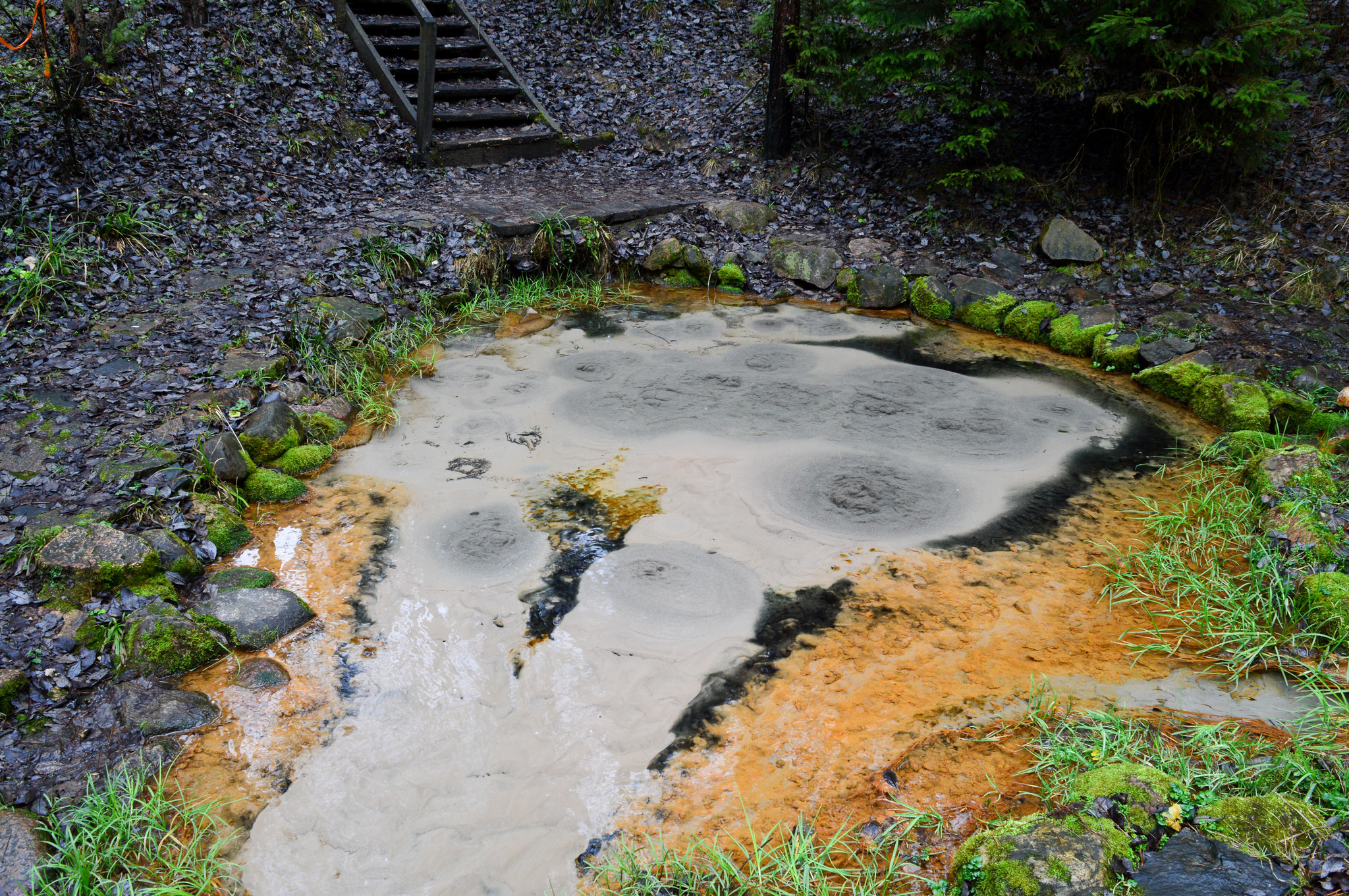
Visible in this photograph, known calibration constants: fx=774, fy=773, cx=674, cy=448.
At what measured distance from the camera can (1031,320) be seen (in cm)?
589

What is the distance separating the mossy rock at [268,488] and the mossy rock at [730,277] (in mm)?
3972

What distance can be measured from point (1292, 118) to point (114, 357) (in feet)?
28.7

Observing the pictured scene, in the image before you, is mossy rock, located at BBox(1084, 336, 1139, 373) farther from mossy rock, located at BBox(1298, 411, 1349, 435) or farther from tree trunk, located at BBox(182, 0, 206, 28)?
tree trunk, located at BBox(182, 0, 206, 28)

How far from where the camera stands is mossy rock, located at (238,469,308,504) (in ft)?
13.0

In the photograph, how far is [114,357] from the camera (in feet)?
14.4

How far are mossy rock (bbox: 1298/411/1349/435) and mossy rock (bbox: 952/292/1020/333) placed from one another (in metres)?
2.07

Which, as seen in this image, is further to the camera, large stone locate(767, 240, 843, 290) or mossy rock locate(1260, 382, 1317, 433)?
large stone locate(767, 240, 843, 290)

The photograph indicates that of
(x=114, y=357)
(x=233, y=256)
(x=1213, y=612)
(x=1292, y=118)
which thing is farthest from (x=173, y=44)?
(x=1292, y=118)

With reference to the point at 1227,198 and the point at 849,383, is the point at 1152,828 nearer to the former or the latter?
the point at 849,383

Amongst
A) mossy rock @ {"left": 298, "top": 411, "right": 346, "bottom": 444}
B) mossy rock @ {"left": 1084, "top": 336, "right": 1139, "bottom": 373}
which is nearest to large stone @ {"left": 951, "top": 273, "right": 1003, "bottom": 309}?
mossy rock @ {"left": 1084, "top": 336, "right": 1139, "bottom": 373}

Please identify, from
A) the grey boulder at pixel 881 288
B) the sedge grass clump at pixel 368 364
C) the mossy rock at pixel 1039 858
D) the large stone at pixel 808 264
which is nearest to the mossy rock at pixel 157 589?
the sedge grass clump at pixel 368 364

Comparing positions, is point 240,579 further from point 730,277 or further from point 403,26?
point 403,26

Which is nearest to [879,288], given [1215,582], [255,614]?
[1215,582]

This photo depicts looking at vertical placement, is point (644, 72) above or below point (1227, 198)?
above
